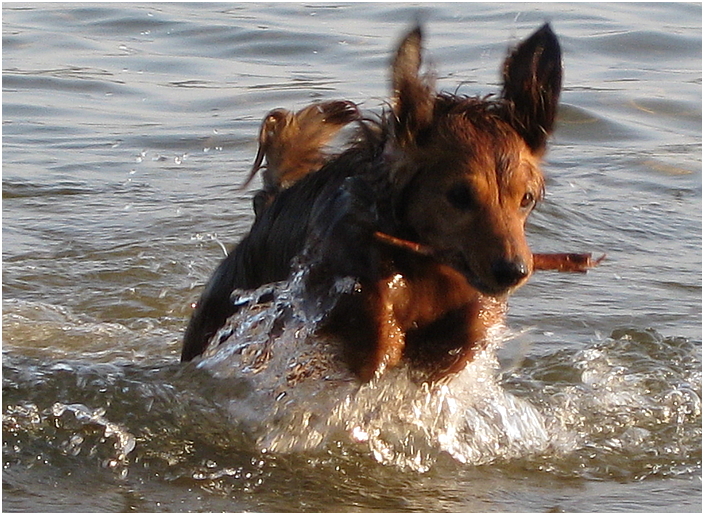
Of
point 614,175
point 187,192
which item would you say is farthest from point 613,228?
point 187,192

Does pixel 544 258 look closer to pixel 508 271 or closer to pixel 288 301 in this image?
pixel 508 271

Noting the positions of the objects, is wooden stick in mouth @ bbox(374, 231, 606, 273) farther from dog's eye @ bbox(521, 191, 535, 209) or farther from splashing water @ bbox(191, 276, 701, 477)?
splashing water @ bbox(191, 276, 701, 477)

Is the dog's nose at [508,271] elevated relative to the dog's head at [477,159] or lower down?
lower down

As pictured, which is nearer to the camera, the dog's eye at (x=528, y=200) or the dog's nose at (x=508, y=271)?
the dog's nose at (x=508, y=271)

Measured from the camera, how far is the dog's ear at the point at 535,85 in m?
4.83

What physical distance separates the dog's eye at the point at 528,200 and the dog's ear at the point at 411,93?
1.39ft

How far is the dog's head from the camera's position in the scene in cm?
455

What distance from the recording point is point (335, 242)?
4.85 metres

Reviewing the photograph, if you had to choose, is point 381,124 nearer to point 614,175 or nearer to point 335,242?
point 335,242

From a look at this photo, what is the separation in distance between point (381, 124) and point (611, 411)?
179 cm

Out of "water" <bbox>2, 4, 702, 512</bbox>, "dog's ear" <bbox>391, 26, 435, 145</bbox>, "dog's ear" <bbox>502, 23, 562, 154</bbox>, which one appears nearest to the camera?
"dog's ear" <bbox>391, 26, 435, 145</bbox>

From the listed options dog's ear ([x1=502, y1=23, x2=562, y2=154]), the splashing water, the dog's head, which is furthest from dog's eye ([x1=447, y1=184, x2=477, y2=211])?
the splashing water

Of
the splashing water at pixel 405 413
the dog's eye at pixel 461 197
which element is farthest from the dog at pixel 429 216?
the splashing water at pixel 405 413

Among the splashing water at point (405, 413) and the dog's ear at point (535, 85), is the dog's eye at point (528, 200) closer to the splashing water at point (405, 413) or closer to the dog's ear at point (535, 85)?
the dog's ear at point (535, 85)
